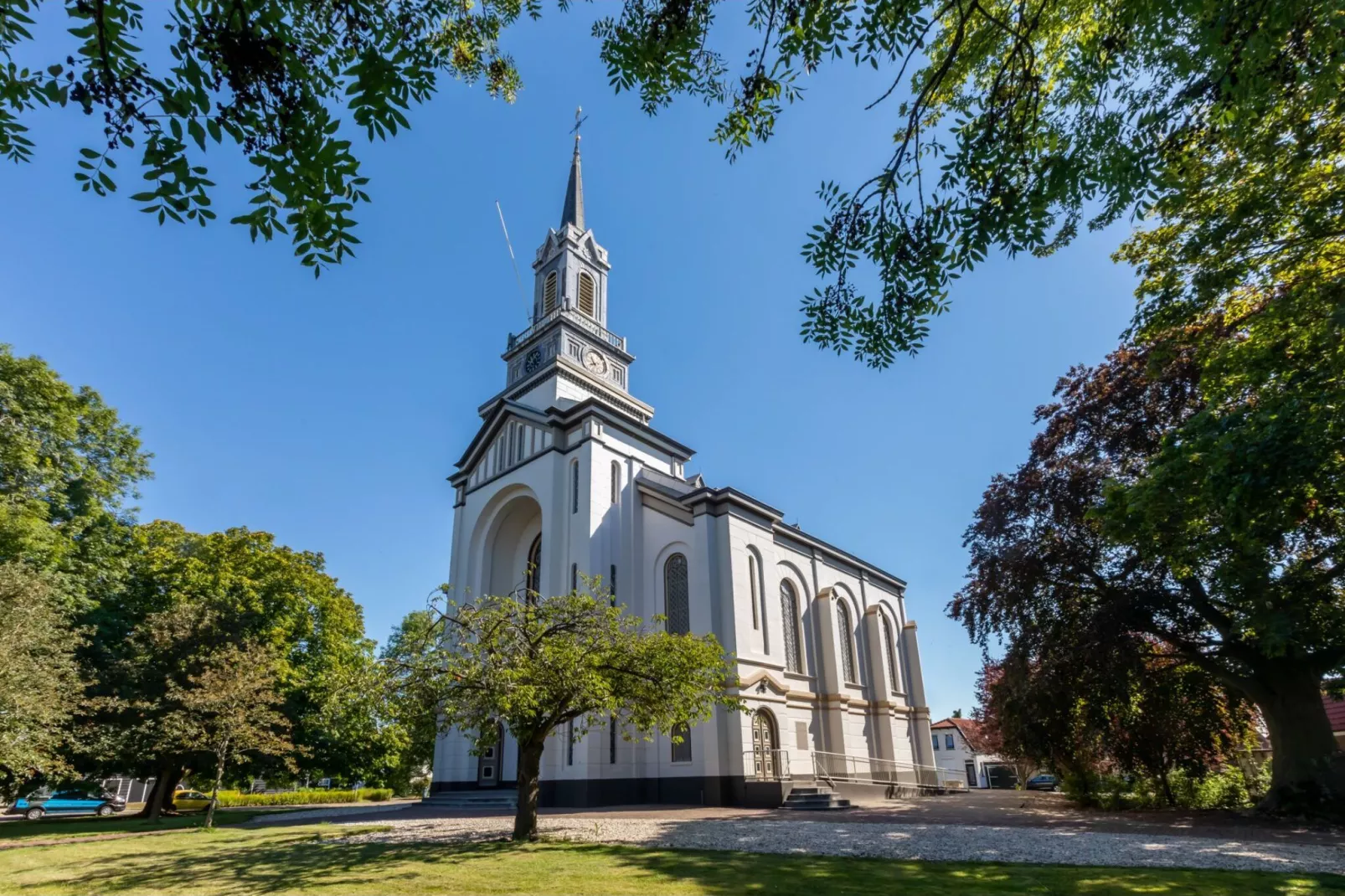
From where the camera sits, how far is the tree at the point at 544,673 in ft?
37.4

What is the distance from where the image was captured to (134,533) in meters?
24.9

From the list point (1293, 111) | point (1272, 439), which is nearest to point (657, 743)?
point (1272, 439)

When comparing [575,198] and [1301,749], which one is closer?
[1301,749]

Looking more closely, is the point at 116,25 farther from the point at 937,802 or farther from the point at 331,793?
the point at 331,793

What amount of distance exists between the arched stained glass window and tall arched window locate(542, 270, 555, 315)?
22.5 metres

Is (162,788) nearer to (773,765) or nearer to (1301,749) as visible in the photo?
(773,765)

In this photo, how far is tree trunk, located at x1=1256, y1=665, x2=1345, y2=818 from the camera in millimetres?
14148

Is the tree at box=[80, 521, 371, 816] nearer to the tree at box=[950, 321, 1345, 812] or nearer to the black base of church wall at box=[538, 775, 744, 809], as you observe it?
the black base of church wall at box=[538, 775, 744, 809]

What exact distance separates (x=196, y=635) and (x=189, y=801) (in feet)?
60.6

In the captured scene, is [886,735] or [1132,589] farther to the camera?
[886,735]

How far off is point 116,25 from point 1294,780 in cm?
2180

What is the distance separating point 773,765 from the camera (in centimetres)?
2123

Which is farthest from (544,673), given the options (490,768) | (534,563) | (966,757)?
(966,757)

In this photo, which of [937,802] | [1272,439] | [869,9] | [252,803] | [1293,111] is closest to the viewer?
[869,9]
